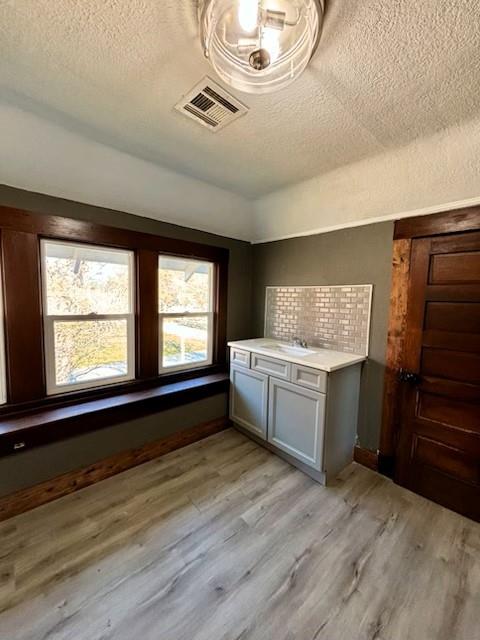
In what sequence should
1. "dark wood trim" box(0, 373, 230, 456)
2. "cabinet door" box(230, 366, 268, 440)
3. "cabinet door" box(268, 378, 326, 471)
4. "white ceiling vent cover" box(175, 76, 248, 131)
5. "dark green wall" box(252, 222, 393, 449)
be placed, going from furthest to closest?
1. "cabinet door" box(230, 366, 268, 440)
2. "dark green wall" box(252, 222, 393, 449)
3. "cabinet door" box(268, 378, 326, 471)
4. "dark wood trim" box(0, 373, 230, 456)
5. "white ceiling vent cover" box(175, 76, 248, 131)

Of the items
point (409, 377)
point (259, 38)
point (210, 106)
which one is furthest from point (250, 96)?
point (409, 377)

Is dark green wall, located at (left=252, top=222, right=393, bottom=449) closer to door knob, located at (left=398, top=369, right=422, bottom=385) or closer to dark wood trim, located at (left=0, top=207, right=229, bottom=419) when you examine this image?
door knob, located at (left=398, top=369, right=422, bottom=385)

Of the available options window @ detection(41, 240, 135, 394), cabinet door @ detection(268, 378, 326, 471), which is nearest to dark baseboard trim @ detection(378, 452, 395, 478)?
cabinet door @ detection(268, 378, 326, 471)

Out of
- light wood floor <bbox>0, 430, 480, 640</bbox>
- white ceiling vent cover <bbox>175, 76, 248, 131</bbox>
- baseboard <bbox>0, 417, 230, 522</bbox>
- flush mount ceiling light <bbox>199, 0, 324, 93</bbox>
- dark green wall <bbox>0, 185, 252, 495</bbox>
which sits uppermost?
white ceiling vent cover <bbox>175, 76, 248, 131</bbox>

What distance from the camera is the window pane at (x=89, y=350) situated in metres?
2.14

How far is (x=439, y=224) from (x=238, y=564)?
250cm

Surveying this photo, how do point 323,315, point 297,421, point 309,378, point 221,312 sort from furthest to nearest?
point 221,312 < point 323,315 < point 297,421 < point 309,378

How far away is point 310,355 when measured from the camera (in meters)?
2.35

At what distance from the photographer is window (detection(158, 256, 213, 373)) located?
106 inches

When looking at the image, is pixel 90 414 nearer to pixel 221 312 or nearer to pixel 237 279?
pixel 221 312

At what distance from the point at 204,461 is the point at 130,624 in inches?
47.7

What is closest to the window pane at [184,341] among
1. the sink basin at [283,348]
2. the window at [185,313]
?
the window at [185,313]

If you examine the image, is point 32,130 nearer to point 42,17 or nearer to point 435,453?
point 42,17

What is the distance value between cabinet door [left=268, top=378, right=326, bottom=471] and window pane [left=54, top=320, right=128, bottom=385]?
4.68 feet
